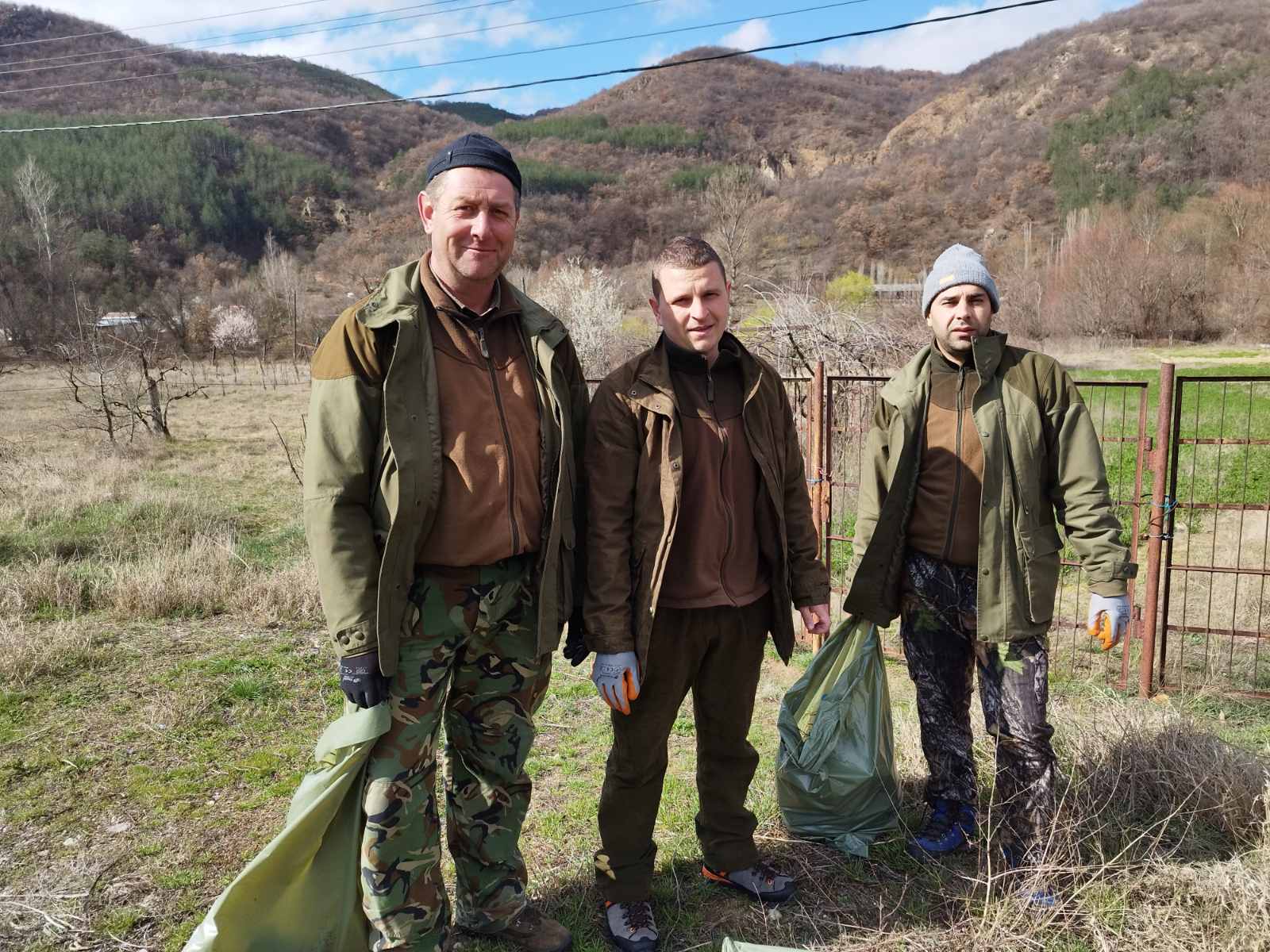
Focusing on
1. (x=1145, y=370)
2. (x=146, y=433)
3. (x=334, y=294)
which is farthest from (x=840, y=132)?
(x=146, y=433)

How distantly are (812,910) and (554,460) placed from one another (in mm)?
1685

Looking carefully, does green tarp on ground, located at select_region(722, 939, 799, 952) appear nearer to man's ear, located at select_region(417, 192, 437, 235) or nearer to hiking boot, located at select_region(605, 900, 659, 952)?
hiking boot, located at select_region(605, 900, 659, 952)

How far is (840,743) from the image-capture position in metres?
2.96

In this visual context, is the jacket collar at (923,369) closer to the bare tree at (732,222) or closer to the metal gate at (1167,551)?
the metal gate at (1167,551)

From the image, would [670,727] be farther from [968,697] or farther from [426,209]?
[426,209]

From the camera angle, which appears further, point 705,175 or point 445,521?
point 705,175

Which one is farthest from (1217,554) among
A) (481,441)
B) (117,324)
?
(117,324)

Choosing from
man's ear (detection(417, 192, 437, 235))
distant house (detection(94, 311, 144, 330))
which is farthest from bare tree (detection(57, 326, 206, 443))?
man's ear (detection(417, 192, 437, 235))

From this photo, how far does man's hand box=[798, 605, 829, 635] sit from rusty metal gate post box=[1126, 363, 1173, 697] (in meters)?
2.48

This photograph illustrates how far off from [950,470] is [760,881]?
4.81 ft

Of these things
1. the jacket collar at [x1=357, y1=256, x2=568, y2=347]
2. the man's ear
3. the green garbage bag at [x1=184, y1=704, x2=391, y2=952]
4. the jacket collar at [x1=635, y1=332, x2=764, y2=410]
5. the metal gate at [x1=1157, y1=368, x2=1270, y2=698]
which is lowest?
the metal gate at [x1=1157, y1=368, x2=1270, y2=698]

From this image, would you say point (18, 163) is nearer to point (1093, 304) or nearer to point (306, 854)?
point (1093, 304)

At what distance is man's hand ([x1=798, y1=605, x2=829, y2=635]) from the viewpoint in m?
2.62

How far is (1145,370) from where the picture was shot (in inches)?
693
